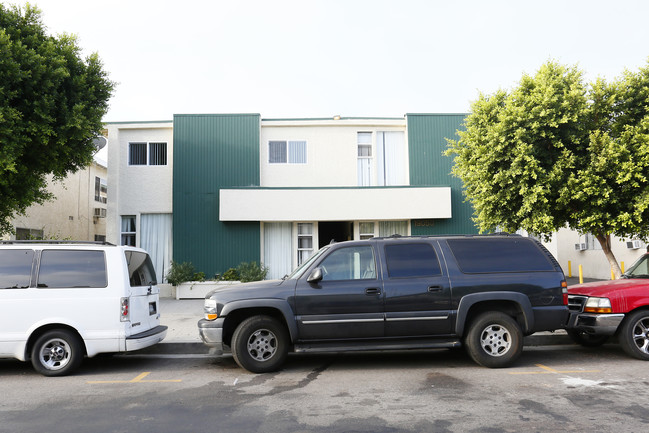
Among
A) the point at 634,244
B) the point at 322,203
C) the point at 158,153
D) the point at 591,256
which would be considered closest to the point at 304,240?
the point at 322,203

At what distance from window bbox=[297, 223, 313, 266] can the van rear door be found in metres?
9.68

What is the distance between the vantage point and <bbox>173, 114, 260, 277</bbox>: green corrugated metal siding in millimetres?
17031

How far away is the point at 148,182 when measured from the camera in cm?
1761

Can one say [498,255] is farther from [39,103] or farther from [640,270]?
[39,103]

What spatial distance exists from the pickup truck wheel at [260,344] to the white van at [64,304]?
5.05 ft

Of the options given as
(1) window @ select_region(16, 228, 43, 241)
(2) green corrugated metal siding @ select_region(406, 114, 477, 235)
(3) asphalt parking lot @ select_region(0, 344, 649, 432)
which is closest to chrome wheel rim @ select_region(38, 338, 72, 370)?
(3) asphalt parking lot @ select_region(0, 344, 649, 432)

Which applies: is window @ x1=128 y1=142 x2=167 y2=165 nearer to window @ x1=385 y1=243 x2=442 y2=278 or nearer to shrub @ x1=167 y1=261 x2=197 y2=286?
shrub @ x1=167 y1=261 x2=197 y2=286

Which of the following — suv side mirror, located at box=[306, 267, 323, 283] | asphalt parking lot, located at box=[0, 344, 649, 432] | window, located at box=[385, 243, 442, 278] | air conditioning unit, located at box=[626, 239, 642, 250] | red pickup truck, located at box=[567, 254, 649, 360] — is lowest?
asphalt parking lot, located at box=[0, 344, 649, 432]

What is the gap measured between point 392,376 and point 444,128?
12.5 meters

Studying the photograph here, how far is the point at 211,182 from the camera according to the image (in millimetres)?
17234

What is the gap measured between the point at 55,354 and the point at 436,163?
541 inches

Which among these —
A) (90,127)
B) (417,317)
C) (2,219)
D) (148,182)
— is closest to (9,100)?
(90,127)

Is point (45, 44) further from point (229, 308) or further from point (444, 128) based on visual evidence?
point (444, 128)

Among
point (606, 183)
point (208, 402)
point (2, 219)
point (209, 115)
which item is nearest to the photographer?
point (208, 402)
